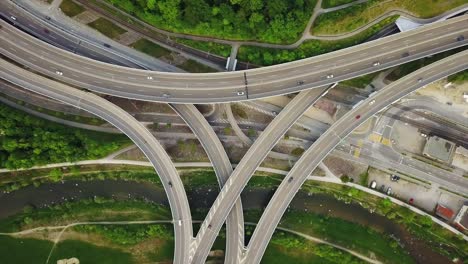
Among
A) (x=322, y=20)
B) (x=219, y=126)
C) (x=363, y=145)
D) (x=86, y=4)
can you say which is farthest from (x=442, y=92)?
(x=86, y=4)

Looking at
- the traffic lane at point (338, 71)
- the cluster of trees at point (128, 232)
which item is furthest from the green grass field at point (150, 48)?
the cluster of trees at point (128, 232)

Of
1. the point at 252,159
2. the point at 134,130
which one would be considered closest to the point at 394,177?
the point at 252,159

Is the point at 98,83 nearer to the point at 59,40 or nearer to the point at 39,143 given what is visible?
the point at 59,40

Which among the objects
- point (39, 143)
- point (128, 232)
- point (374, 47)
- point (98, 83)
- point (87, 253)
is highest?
point (374, 47)

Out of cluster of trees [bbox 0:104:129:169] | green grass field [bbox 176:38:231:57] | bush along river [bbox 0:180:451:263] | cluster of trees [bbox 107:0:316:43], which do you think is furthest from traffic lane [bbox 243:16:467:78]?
cluster of trees [bbox 0:104:129:169]

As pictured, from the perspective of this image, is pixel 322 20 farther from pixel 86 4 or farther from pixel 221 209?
pixel 86 4
